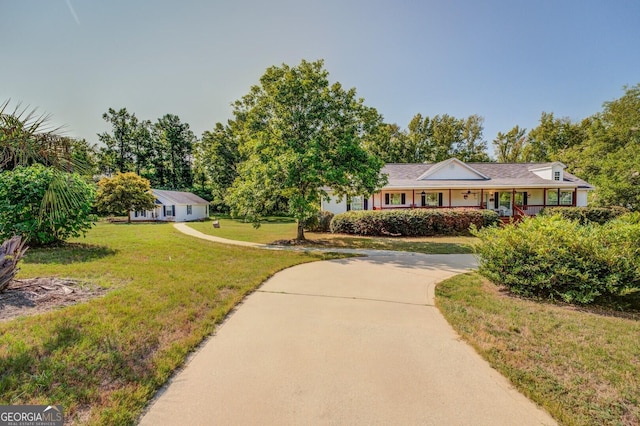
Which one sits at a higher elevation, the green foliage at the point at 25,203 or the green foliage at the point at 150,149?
the green foliage at the point at 150,149

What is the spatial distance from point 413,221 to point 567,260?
1008 centimetres

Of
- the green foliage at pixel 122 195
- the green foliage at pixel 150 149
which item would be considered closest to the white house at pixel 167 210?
the green foliage at pixel 122 195

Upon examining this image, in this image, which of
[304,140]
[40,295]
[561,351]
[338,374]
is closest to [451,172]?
[304,140]

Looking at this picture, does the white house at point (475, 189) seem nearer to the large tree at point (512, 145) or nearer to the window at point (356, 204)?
the window at point (356, 204)

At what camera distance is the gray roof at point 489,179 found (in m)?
21.0

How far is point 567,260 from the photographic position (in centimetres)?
512

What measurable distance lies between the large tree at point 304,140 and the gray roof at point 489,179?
8862 mm

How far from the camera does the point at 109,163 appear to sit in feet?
141

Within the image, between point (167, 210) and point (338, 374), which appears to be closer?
point (338, 374)

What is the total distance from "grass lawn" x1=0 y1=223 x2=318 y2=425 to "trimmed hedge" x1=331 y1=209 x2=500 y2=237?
9139 millimetres

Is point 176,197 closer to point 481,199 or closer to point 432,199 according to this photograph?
point 432,199

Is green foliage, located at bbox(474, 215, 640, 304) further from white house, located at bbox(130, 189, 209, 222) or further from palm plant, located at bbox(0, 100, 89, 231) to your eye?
white house, located at bbox(130, 189, 209, 222)

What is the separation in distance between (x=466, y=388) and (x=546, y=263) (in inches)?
155

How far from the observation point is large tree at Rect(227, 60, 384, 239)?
1152cm
